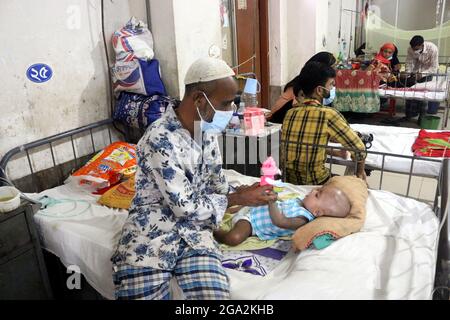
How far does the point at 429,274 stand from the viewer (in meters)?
1.71

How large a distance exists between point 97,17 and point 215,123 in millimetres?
2002

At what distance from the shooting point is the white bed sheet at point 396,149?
124 inches

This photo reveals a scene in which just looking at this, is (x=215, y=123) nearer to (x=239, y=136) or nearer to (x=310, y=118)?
(x=310, y=118)

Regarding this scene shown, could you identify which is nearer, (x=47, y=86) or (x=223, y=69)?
(x=223, y=69)

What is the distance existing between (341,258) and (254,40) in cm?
414

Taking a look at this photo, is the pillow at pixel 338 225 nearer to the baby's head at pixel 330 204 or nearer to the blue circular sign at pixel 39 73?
the baby's head at pixel 330 204

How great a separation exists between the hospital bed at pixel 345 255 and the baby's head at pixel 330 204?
161mm

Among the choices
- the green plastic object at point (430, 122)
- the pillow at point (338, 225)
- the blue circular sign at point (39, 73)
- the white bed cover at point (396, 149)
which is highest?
the blue circular sign at point (39, 73)

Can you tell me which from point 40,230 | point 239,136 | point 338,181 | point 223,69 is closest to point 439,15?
point 239,136

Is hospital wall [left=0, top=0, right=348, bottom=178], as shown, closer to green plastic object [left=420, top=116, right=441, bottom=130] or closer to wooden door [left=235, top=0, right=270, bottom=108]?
wooden door [left=235, top=0, right=270, bottom=108]

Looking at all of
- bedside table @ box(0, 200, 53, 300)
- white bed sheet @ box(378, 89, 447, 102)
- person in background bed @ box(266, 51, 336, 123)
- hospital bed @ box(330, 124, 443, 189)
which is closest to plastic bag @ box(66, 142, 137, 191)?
bedside table @ box(0, 200, 53, 300)

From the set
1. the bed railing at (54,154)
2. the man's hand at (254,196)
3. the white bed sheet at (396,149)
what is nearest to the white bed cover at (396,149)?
the white bed sheet at (396,149)

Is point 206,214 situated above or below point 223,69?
below

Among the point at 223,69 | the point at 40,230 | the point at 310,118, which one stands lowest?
the point at 40,230
